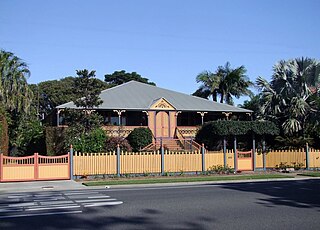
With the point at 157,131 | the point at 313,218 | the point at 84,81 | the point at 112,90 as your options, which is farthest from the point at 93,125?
the point at 313,218

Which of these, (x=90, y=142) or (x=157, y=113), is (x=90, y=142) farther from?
(x=157, y=113)

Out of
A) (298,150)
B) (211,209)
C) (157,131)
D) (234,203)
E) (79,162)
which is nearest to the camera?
(211,209)

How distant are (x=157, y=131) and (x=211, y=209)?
25065 mm

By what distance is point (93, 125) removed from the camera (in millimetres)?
28203

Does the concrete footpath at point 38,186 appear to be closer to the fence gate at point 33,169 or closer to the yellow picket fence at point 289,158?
the fence gate at point 33,169

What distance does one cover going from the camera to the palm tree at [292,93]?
3158 cm

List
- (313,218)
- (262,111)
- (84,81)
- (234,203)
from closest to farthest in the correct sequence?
(313,218) → (234,203) → (84,81) → (262,111)

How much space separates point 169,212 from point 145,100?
89.4ft

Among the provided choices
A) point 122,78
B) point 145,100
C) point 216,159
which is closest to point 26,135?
point 145,100

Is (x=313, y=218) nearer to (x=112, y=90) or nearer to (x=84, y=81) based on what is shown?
(x=84, y=81)

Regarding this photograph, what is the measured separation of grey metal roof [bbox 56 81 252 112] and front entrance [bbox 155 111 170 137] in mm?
1220

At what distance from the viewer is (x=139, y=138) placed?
3291cm

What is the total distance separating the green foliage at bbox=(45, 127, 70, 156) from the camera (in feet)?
102

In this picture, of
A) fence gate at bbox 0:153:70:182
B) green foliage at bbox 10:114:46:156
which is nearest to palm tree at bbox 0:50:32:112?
green foliage at bbox 10:114:46:156
